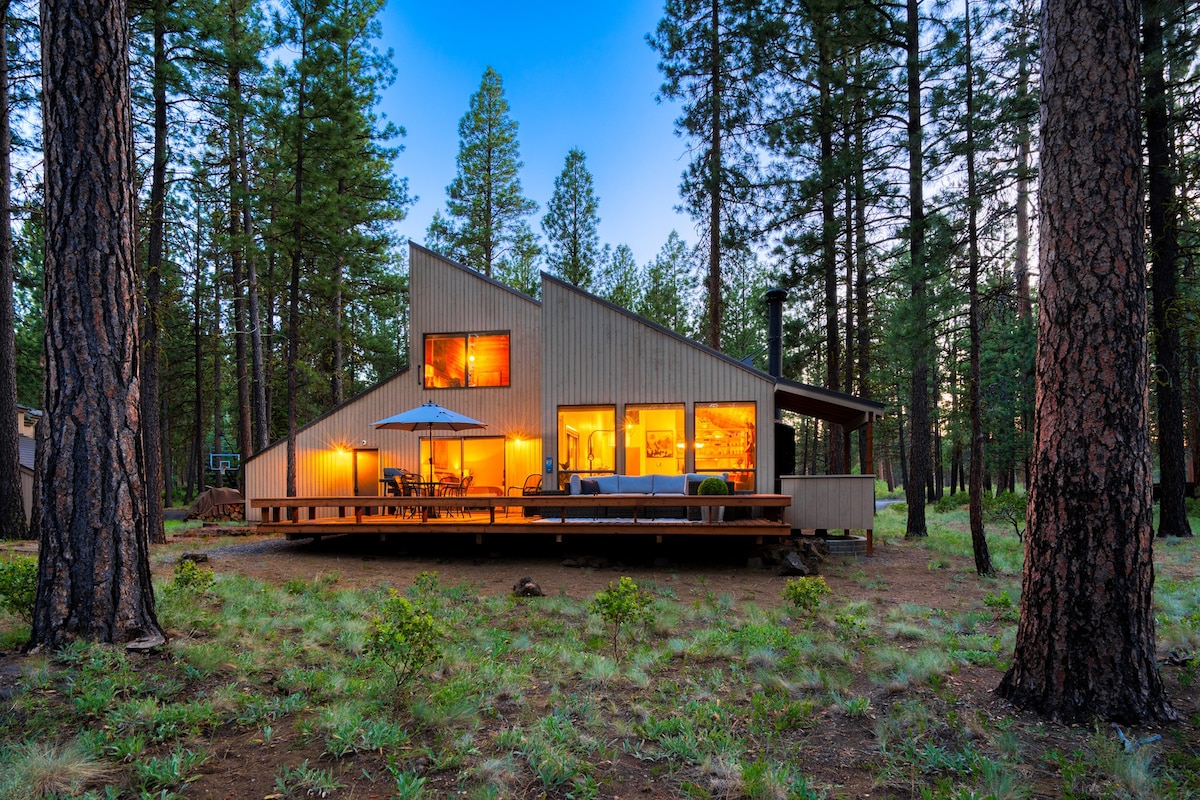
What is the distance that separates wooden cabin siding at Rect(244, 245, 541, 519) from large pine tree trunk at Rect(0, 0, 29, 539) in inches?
186

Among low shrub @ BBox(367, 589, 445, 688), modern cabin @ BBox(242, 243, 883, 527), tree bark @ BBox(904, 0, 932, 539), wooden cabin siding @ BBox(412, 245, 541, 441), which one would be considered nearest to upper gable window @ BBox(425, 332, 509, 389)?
modern cabin @ BBox(242, 243, 883, 527)

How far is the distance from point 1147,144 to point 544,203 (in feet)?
55.6

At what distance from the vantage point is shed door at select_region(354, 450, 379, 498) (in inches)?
532

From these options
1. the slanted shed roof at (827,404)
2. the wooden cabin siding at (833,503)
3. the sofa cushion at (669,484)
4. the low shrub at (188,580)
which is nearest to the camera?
the low shrub at (188,580)

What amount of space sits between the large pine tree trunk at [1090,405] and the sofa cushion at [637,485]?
7925mm

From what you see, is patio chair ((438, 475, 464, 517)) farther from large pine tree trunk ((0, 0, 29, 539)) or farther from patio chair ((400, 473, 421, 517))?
large pine tree trunk ((0, 0, 29, 539))

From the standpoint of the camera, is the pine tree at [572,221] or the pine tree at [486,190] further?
the pine tree at [572,221]

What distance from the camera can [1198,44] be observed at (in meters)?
7.86

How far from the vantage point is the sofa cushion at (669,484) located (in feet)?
36.0

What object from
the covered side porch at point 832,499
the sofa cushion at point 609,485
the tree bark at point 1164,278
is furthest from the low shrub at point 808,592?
the tree bark at point 1164,278

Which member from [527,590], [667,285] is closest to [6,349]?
[527,590]

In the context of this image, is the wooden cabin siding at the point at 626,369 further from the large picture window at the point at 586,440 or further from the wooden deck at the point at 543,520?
the wooden deck at the point at 543,520

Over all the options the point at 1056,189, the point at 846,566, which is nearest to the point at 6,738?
the point at 1056,189

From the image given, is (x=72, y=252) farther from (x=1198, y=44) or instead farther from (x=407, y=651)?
(x=1198, y=44)
